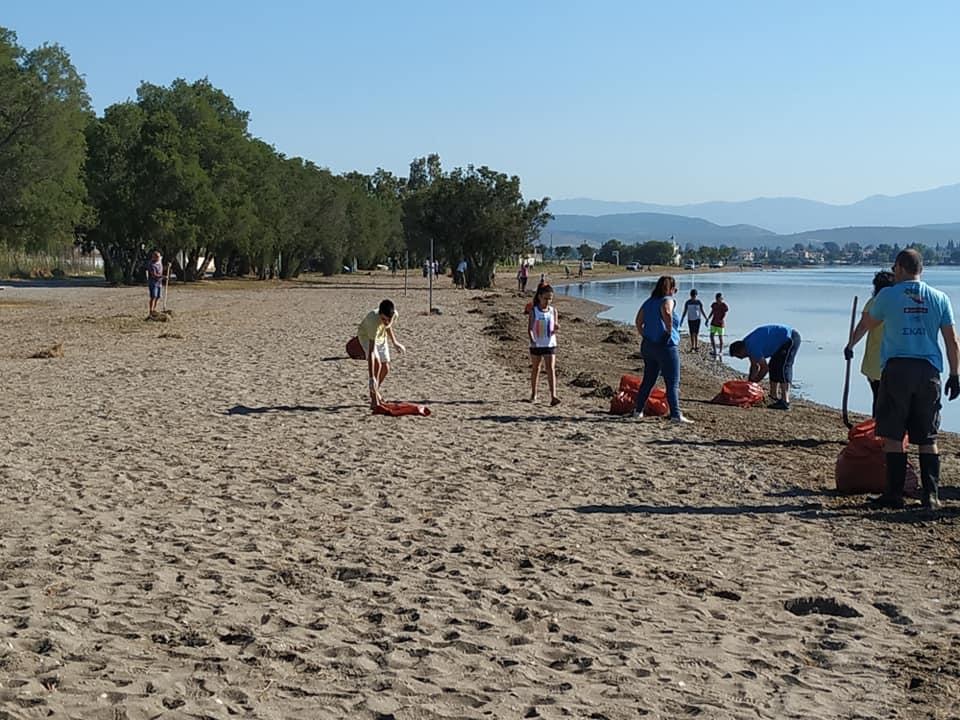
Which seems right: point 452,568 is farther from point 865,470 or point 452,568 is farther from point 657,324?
point 657,324

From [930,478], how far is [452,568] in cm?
393

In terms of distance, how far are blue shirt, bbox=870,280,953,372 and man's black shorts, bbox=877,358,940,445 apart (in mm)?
69

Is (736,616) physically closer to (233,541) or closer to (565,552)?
(565,552)

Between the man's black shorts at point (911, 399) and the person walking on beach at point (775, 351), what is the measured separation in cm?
656

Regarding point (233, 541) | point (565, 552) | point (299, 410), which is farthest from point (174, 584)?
point (299, 410)

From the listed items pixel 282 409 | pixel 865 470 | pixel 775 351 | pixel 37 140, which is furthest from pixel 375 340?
pixel 37 140

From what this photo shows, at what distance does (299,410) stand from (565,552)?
270 inches

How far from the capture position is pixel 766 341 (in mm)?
15336

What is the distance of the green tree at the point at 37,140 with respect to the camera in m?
36.8

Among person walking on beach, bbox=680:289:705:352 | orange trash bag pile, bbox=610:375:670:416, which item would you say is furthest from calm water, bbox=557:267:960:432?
orange trash bag pile, bbox=610:375:670:416

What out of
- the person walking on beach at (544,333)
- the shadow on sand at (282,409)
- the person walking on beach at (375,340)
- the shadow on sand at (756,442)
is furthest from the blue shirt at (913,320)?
the shadow on sand at (282,409)

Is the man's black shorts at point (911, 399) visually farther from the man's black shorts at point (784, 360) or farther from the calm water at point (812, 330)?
the calm water at point (812, 330)

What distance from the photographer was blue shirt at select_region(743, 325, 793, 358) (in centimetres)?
1528

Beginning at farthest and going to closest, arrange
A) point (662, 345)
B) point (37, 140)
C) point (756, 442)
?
point (37, 140)
point (662, 345)
point (756, 442)
